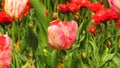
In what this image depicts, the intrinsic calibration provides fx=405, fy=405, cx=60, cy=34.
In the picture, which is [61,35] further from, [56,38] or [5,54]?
[5,54]

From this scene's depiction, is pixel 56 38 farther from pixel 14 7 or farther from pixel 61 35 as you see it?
pixel 14 7

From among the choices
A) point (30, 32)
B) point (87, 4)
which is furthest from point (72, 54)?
point (87, 4)

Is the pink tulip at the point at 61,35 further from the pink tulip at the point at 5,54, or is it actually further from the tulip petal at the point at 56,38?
the pink tulip at the point at 5,54

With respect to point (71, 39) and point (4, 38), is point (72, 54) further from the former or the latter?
point (4, 38)

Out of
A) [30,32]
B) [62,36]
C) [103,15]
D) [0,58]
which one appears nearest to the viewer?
[0,58]

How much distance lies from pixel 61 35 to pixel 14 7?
0.46 ft

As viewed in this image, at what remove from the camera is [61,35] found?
104 centimetres

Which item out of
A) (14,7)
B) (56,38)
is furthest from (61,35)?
(14,7)

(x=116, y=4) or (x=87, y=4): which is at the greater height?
(x=116, y=4)

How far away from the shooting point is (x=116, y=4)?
111 cm

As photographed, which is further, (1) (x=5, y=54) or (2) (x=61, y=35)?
(2) (x=61, y=35)

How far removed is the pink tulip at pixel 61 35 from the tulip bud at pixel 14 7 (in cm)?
9

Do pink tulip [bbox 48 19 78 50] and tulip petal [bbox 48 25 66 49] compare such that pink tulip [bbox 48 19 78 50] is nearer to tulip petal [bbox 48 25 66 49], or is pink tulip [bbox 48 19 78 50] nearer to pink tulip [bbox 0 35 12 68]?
tulip petal [bbox 48 25 66 49]

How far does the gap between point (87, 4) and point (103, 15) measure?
415 millimetres
